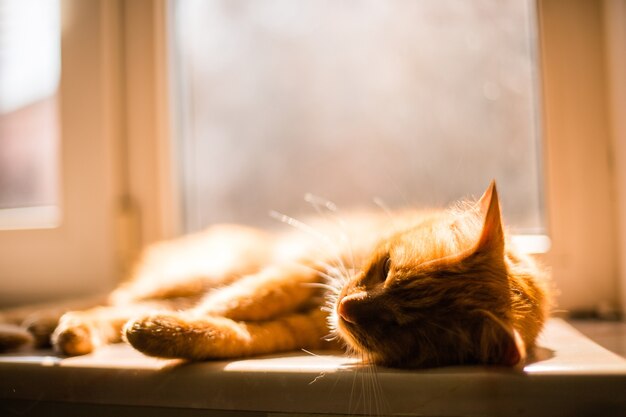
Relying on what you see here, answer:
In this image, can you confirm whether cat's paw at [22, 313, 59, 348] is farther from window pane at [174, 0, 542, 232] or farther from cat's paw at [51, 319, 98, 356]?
window pane at [174, 0, 542, 232]

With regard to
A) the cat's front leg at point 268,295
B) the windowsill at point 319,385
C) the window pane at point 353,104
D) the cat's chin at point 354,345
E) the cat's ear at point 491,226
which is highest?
the window pane at point 353,104

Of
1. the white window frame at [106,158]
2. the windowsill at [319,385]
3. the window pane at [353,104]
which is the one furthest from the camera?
the white window frame at [106,158]

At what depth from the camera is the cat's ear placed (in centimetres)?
73

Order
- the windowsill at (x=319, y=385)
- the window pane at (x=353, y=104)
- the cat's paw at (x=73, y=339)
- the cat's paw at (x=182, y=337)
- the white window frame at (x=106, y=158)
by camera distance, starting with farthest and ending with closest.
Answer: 1. the white window frame at (x=106, y=158)
2. the window pane at (x=353, y=104)
3. the cat's paw at (x=73, y=339)
4. the cat's paw at (x=182, y=337)
5. the windowsill at (x=319, y=385)

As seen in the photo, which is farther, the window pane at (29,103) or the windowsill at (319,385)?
the window pane at (29,103)

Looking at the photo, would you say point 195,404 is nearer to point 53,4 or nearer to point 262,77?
point 262,77

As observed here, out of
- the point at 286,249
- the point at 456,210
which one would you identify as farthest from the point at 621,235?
the point at 286,249

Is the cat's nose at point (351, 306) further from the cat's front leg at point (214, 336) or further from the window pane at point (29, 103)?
the window pane at point (29, 103)

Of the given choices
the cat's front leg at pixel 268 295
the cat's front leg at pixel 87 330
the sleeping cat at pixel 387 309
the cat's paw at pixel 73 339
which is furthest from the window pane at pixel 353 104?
the cat's paw at pixel 73 339

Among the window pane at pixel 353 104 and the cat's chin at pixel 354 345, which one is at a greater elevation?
the window pane at pixel 353 104

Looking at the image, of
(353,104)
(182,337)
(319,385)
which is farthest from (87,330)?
(353,104)

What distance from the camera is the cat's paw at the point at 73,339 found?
2.91ft

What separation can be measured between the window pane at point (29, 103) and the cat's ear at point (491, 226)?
1296 millimetres

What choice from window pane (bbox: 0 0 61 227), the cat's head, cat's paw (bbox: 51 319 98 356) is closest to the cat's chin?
the cat's head
